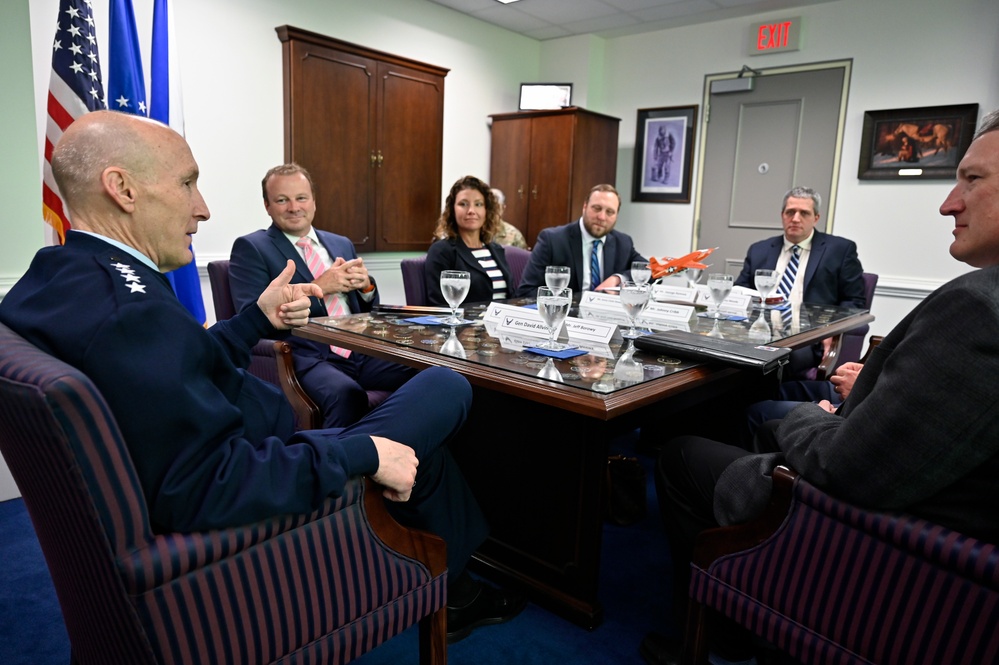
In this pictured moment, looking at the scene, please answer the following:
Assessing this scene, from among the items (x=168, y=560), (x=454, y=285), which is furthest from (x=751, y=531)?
(x=454, y=285)

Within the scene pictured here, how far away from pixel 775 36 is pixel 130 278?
5.34m

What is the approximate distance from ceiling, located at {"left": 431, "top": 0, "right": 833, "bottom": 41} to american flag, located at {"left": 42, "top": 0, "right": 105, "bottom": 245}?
306 cm

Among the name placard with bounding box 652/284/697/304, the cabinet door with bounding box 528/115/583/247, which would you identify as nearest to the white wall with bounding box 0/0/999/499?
the cabinet door with bounding box 528/115/583/247

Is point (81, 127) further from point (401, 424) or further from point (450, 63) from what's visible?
point (450, 63)

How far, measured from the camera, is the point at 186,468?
2.97 feet

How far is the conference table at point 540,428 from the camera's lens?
5.04ft

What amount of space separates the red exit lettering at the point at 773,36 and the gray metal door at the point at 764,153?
20 centimetres

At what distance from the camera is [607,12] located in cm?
520

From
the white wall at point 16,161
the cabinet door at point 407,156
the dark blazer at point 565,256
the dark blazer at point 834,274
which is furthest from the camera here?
the cabinet door at point 407,156

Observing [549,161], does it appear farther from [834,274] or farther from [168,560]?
[168,560]

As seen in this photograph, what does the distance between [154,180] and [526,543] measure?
133cm

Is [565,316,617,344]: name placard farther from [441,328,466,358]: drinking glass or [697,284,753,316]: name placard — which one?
[697,284,753,316]: name placard

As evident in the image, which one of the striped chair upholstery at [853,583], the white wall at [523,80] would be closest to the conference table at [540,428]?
the striped chair upholstery at [853,583]

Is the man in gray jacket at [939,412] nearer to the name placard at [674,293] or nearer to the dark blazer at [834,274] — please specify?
the name placard at [674,293]
